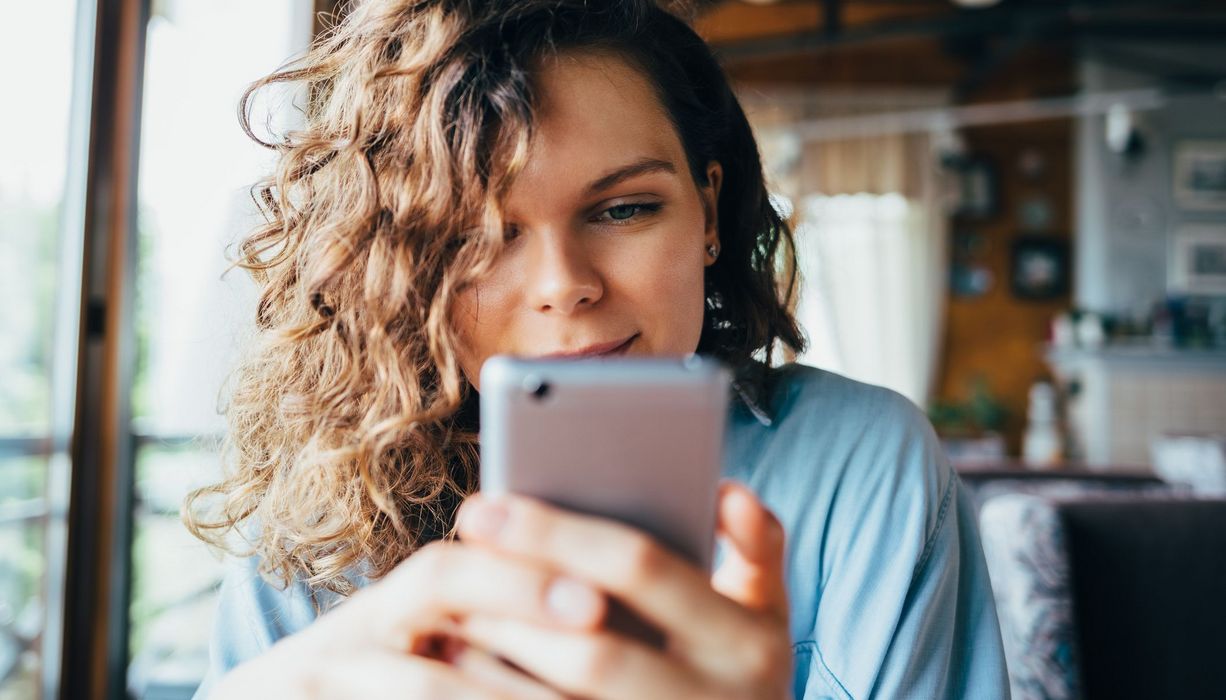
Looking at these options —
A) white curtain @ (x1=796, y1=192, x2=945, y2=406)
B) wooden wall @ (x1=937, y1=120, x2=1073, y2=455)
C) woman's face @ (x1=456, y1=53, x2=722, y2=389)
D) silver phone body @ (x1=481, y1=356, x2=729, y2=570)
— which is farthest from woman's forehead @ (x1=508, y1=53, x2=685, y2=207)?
wooden wall @ (x1=937, y1=120, x2=1073, y2=455)

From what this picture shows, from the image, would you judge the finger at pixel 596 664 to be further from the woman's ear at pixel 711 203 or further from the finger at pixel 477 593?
the woman's ear at pixel 711 203

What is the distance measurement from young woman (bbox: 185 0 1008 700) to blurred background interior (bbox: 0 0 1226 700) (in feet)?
0.82

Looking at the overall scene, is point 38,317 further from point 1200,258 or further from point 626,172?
point 1200,258

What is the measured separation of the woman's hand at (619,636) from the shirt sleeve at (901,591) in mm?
394

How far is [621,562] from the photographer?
14.4 inches

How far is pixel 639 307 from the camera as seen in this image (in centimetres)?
74

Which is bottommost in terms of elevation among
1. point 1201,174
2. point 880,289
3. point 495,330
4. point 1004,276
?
point 495,330

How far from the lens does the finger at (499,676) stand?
0.39 metres

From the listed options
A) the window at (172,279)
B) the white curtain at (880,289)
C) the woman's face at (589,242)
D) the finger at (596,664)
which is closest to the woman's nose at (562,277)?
the woman's face at (589,242)

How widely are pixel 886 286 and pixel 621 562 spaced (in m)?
7.02

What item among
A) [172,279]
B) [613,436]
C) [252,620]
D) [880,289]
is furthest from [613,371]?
[880,289]

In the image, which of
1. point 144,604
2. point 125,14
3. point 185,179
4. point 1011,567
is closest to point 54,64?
point 125,14

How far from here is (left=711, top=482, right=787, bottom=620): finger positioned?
417 millimetres

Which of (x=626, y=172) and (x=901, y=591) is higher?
(x=626, y=172)
